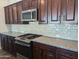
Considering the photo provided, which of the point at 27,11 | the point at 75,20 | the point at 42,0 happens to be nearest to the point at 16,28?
the point at 27,11

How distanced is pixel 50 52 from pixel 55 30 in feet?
3.26

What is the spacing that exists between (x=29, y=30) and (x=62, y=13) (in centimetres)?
225

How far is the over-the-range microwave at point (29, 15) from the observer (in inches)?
144

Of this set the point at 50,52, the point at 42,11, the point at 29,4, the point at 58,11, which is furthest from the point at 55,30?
the point at 29,4

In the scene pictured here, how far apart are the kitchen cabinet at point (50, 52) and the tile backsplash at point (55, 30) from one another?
0.67m

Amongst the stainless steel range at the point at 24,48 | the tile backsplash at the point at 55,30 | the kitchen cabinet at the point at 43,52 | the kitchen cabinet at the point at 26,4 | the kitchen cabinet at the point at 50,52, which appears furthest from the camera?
the kitchen cabinet at the point at 26,4

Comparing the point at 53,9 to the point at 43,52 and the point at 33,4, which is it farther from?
the point at 43,52

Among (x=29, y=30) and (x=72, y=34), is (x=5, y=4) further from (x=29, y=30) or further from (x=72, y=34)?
(x=72, y=34)

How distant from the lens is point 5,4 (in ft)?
19.9

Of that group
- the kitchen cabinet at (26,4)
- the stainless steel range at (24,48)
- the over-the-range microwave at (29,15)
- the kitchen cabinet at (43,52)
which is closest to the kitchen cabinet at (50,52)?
the kitchen cabinet at (43,52)

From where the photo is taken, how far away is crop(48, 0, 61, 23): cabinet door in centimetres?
281

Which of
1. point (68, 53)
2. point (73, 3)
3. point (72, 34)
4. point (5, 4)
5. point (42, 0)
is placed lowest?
point (68, 53)

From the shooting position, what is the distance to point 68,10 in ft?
8.31

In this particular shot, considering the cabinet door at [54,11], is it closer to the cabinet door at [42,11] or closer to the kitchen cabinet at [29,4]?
the cabinet door at [42,11]
